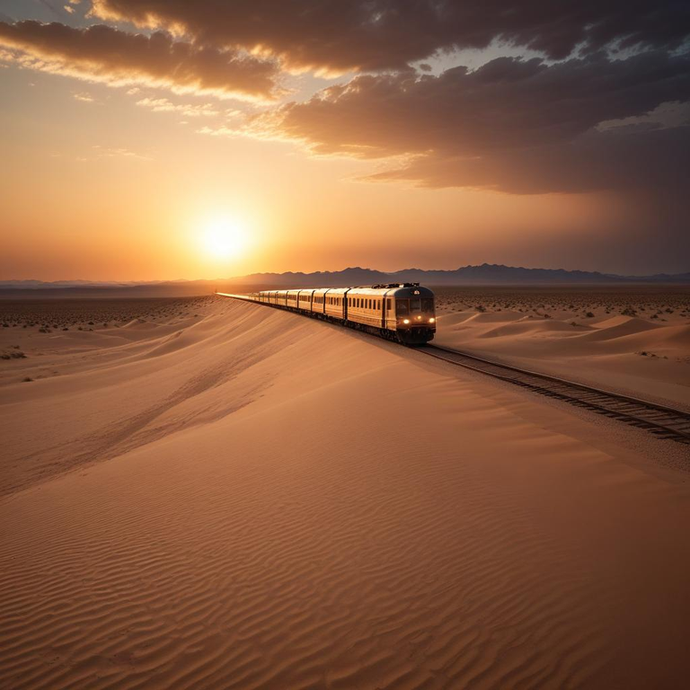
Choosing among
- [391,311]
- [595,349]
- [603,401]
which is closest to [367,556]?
[603,401]

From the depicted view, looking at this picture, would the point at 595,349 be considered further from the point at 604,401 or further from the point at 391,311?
the point at 604,401

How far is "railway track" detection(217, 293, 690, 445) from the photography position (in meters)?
11.1

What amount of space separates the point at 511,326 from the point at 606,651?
33.4 metres

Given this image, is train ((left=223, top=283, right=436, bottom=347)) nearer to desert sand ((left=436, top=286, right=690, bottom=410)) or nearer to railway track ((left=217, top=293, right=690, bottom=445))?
desert sand ((left=436, top=286, right=690, bottom=410))

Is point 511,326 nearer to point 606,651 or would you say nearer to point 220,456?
point 220,456

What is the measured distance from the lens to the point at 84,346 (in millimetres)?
44000

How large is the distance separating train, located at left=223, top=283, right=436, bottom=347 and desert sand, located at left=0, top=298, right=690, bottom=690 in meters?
11.5

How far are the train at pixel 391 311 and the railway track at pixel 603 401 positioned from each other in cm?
550

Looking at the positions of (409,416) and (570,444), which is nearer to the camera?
(570,444)

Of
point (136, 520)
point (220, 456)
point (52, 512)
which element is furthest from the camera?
point (220, 456)

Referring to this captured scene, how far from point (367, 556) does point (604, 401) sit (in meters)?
10.1

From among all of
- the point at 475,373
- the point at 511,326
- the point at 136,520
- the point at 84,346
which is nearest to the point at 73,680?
the point at 136,520

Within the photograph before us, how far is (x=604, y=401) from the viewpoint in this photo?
1348 cm

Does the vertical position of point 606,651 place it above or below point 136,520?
above
